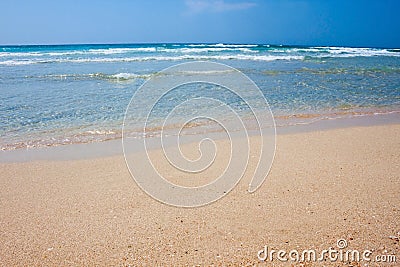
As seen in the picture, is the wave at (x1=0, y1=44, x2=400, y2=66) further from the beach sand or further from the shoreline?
the beach sand

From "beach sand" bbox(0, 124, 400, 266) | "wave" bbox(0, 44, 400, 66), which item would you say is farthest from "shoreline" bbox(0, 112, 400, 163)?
"wave" bbox(0, 44, 400, 66)

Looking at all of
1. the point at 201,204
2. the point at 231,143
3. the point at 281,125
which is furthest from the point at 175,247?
the point at 281,125

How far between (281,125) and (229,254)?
16.3ft

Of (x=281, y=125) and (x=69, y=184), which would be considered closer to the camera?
(x=69, y=184)

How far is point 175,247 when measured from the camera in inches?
120

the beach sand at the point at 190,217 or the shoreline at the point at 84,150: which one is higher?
the shoreline at the point at 84,150

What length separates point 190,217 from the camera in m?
3.55

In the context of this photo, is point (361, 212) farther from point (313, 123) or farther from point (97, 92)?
point (97, 92)

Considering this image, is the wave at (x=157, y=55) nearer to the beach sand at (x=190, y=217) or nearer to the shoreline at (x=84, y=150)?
the shoreline at (x=84, y=150)

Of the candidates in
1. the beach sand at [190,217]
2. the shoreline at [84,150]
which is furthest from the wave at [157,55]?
the beach sand at [190,217]

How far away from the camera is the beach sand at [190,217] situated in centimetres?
298

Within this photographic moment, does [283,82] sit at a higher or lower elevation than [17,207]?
higher

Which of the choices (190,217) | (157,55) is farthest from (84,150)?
(157,55)

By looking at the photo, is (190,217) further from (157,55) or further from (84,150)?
(157,55)
